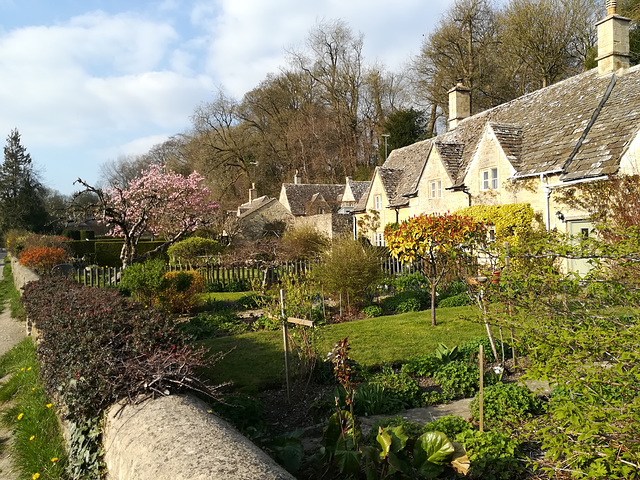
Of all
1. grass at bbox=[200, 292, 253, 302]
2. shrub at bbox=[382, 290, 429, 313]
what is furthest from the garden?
grass at bbox=[200, 292, 253, 302]

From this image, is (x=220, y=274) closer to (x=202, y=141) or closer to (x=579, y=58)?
(x=579, y=58)

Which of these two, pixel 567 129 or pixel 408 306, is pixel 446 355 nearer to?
pixel 408 306

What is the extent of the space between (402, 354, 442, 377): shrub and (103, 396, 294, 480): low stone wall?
3.87m

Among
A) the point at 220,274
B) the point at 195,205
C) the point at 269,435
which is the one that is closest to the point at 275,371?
the point at 269,435

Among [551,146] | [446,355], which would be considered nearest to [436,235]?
[446,355]

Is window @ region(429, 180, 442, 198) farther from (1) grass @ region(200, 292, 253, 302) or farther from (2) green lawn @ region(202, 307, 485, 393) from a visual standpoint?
(1) grass @ region(200, 292, 253, 302)

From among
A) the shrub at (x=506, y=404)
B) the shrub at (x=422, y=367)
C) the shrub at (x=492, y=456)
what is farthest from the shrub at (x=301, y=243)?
the shrub at (x=492, y=456)

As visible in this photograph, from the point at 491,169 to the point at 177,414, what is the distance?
58.7 ft

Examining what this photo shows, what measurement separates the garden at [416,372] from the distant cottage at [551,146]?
7.17 meters

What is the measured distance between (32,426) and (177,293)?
749cm

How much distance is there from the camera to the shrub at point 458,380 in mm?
5773

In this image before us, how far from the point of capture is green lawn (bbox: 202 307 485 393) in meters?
7.22

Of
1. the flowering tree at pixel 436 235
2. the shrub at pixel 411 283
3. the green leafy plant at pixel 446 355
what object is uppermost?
the flowering tree at pixel 436 235

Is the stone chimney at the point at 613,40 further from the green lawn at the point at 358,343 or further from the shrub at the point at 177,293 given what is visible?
the shrub at the point at 177,293
